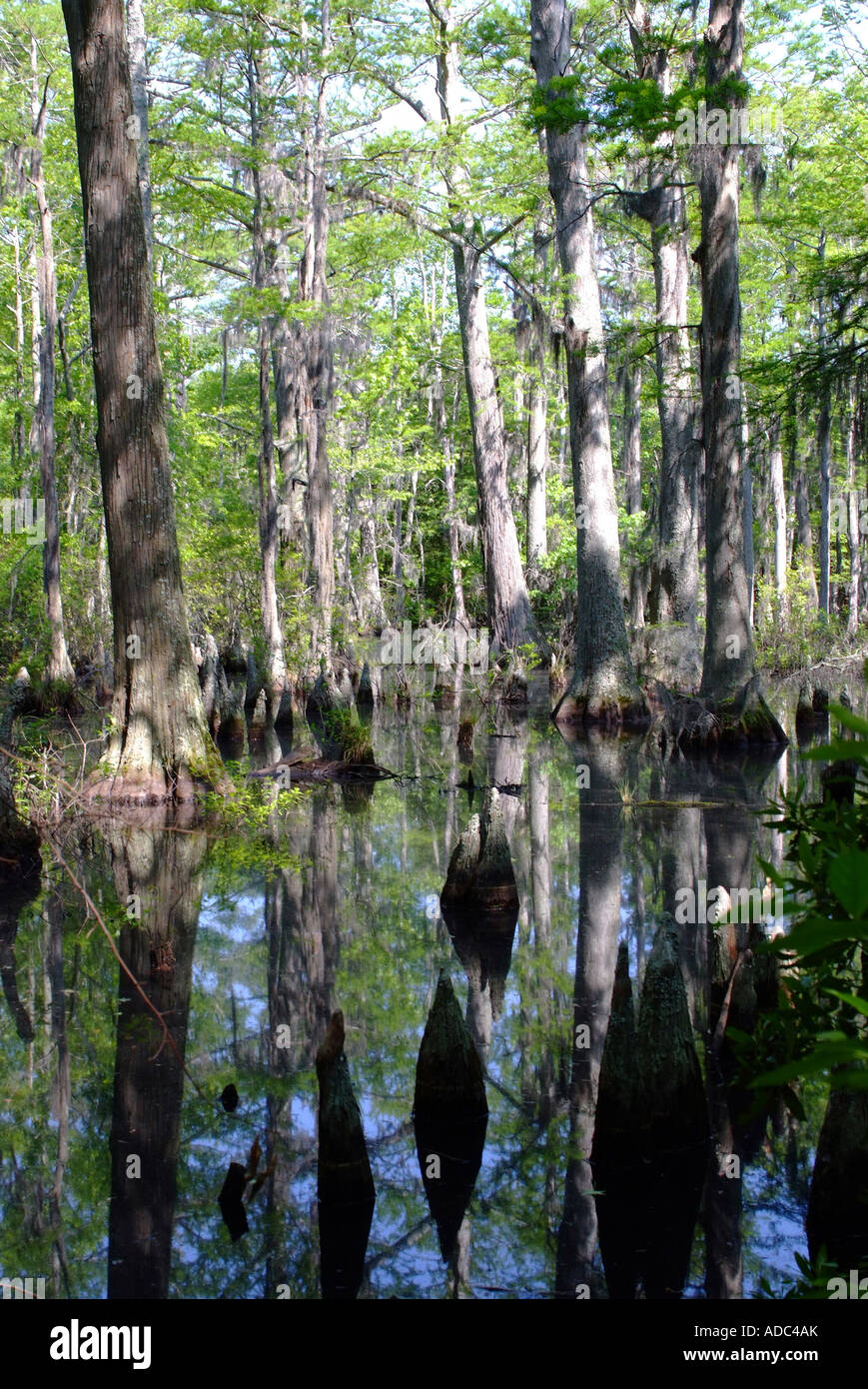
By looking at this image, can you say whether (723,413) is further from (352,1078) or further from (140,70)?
(352,1078)

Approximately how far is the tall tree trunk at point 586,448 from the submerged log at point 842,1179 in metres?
12.8

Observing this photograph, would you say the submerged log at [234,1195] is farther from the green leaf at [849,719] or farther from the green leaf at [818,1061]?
the green leaf at [849,719]

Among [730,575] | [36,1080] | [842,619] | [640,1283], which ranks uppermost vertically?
[842,619]

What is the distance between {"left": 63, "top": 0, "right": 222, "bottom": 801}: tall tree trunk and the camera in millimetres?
9867

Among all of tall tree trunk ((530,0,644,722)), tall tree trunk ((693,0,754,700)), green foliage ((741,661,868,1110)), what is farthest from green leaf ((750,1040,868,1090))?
tall tree trunk ((530,0,644,722))

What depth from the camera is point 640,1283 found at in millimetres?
3250

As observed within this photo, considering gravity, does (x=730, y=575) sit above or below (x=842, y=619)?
below

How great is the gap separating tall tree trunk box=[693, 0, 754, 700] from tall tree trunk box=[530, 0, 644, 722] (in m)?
2.72

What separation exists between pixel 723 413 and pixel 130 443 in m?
6.74

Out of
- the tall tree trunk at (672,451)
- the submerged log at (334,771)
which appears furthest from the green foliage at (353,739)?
the tall tree trunk at (672,451)

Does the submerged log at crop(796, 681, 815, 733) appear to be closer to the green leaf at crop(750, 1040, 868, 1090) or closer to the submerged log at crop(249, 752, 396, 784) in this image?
the submerged log at crop(249, 752, 396, 784)
